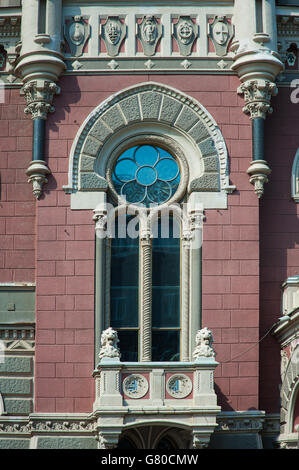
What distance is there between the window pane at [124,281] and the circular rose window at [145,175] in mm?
664

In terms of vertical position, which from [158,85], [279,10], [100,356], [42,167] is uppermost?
[279,10]

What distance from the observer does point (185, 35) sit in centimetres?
3072

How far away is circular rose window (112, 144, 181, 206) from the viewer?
3056 centimetres

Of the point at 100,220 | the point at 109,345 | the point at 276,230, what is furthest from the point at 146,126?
the point at 109,345

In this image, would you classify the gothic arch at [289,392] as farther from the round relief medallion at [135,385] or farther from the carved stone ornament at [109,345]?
the carved stone ornament at [109,345]

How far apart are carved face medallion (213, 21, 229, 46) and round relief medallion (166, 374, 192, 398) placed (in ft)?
25.6

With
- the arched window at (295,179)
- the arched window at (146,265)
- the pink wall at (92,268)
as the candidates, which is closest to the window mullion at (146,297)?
the arched window at (146,265)

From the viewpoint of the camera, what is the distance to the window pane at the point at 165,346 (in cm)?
2986

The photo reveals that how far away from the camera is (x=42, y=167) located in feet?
98.2

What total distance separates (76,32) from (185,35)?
2472 mm
